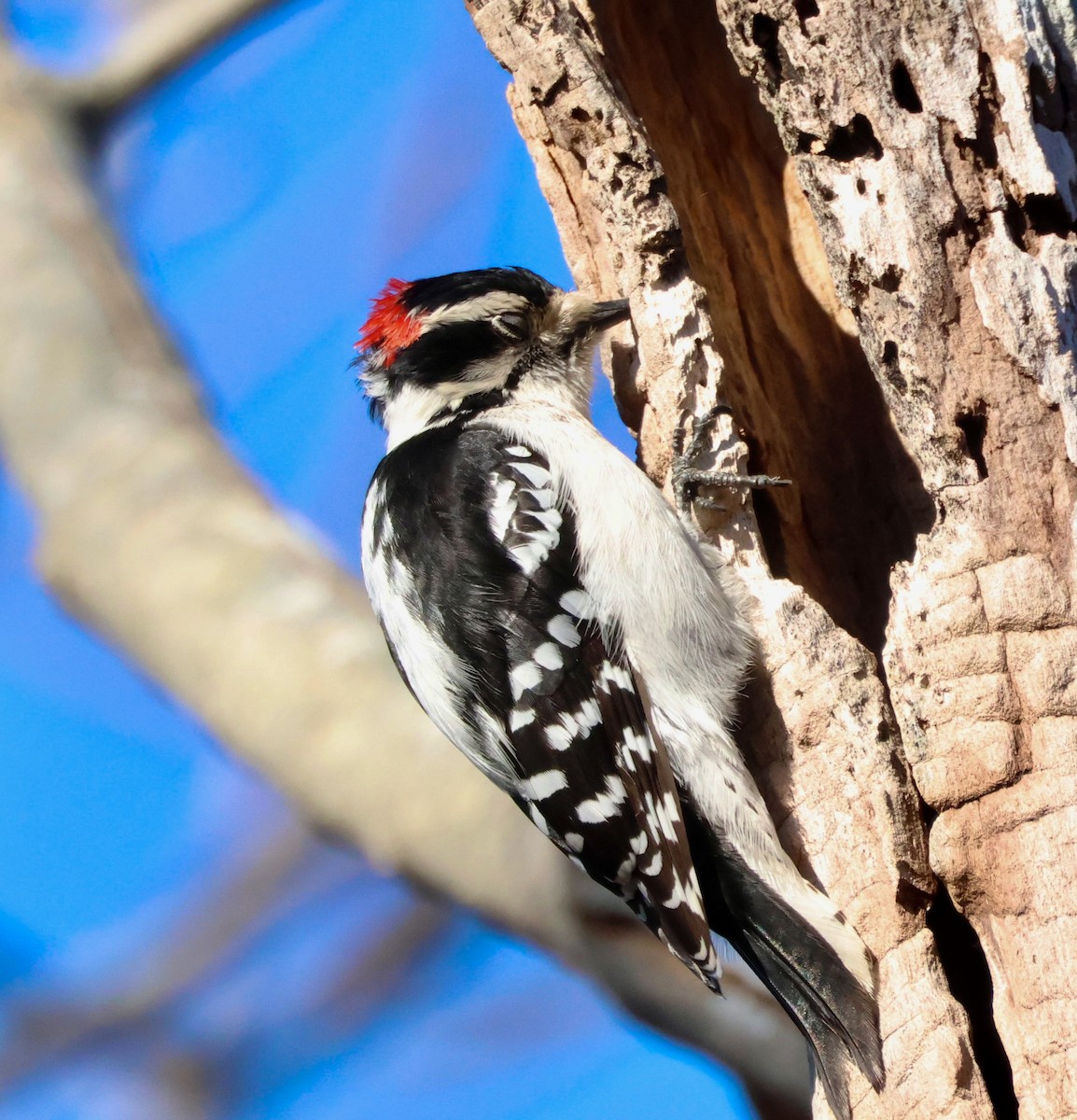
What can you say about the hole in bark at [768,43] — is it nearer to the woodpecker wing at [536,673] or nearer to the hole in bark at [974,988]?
the woodpecker wing at [536,673]

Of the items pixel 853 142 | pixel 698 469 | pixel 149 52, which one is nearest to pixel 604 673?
pixel 698 469

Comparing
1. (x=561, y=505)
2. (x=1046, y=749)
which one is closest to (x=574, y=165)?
(x=561, y=505)

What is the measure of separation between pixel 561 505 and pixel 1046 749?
3.39ft

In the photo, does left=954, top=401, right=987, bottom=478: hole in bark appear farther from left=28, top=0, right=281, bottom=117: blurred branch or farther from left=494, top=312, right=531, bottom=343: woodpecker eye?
left=28, top=0, right=281, bottom=117: blurred branch

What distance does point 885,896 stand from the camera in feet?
7.46

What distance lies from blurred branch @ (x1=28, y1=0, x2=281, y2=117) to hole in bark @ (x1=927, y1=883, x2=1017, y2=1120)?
3026 mm

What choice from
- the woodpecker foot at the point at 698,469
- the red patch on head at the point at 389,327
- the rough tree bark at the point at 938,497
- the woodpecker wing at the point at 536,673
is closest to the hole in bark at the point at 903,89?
the rough tree bark at the point at 938,497

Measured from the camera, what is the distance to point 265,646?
10.8 feet

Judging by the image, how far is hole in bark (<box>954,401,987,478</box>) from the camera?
226cm

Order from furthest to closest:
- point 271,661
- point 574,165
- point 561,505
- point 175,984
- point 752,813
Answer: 1. point 175,984
2. point 271,661
3. point 574,165
4. point 561,505
5. point 752,813

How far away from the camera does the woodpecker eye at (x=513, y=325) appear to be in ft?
9.99

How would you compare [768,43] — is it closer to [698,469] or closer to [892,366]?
[892,366]

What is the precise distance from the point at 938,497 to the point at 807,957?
83cm

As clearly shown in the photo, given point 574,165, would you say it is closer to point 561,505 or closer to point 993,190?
point 561,505
